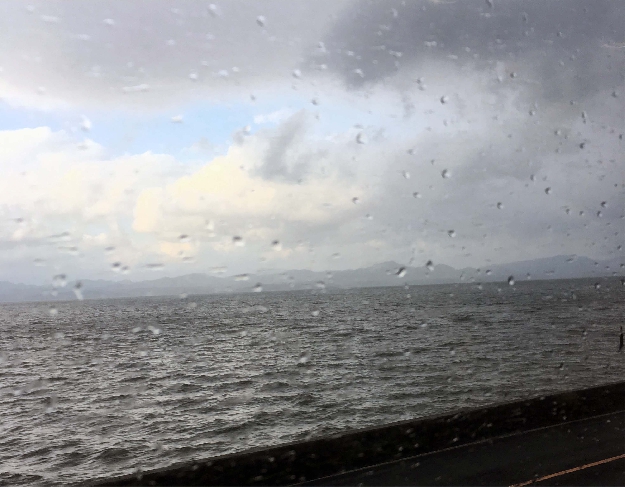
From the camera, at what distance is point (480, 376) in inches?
1040

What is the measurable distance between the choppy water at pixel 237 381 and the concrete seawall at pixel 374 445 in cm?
287

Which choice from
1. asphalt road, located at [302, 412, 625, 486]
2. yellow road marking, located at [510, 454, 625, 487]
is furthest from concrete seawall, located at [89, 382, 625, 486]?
yellow road marking, located at [510, 454, 625, 487]

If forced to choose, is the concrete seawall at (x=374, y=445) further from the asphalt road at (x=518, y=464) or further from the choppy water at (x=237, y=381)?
the choppy water at (x=237, y=381)

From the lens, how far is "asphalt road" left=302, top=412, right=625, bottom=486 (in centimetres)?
657

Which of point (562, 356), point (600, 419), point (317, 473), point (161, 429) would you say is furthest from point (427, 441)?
point (562, 356)

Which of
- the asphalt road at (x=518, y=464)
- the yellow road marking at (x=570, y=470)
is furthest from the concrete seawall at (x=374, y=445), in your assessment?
the yellow road marking at (x=570, y=470)

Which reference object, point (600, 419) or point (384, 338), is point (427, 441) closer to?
point (600, 419)

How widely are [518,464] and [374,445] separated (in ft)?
6.16

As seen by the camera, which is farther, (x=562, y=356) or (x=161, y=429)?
(x=562, y=356)

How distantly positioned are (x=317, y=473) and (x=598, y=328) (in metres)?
37.3

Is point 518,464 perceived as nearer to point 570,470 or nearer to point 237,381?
point 570,470

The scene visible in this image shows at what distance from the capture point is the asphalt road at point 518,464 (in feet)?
21.5

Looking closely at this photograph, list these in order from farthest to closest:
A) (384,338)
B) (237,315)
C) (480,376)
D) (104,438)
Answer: (237,315) → (384,338) → (480,376) → (104,438)

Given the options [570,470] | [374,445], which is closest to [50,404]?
[374,445]
